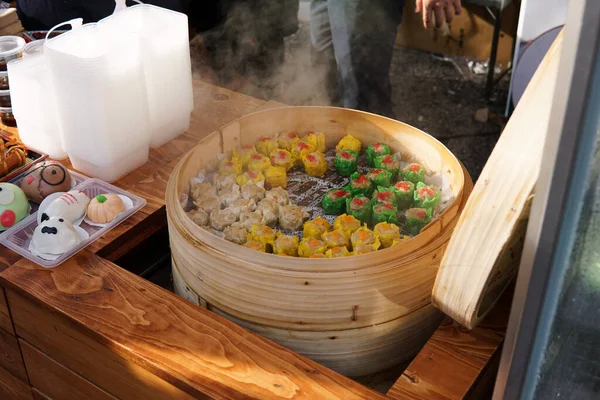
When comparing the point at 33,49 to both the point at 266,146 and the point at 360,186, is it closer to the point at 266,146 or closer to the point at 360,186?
the point at 266,146

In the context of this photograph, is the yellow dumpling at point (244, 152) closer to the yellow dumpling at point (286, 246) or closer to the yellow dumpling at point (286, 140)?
the yellow dumpling at point (286, 140)

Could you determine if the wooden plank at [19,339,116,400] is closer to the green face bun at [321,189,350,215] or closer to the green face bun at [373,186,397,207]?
the green face bun at [321,189,350,215]

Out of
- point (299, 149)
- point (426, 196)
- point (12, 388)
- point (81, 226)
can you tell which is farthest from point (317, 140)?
point (12, 388)

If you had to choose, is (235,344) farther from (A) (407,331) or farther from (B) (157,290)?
(A) (407,331)

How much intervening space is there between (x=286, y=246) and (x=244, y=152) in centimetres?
60

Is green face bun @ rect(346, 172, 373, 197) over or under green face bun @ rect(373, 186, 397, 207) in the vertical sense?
under

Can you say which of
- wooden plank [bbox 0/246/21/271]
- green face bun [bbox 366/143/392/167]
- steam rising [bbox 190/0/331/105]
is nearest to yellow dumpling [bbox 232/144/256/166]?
green face bun [bbox 366/143/392/167]

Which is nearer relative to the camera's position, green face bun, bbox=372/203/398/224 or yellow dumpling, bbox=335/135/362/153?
green face bun, bbox=372/203/398/224

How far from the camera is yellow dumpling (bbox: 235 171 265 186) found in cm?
211

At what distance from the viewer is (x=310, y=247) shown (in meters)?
1.78

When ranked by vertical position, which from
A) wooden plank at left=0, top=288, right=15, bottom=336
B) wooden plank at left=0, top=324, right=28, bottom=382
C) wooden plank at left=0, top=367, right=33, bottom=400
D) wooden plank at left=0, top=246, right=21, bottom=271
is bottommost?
wooden plank at left=0, top=367, right=33, bottom=400

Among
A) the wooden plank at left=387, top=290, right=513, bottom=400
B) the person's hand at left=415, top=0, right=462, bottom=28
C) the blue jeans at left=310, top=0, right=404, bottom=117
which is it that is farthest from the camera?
the blue jeans at left=310, top=0, right=404, bottom=117

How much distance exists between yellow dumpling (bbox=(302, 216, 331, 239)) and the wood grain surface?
3.28 ft

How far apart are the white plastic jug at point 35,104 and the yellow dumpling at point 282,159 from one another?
0.80 meters
